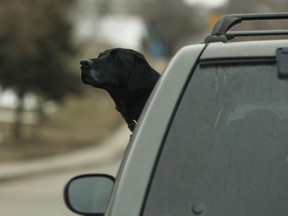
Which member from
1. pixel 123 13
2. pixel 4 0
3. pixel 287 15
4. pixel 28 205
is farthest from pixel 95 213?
pixel 123 13

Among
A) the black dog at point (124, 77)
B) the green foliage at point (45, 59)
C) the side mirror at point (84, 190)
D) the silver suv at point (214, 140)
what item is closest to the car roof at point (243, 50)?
the silver suv at point (214, 140)

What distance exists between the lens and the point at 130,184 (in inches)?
113

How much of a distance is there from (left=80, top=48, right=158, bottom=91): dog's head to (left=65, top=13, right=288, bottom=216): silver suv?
2.14m

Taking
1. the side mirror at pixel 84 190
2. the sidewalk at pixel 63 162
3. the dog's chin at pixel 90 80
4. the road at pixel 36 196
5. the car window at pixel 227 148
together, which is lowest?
the car window at pixel 227 148

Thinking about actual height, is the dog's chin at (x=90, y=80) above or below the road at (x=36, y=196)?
below

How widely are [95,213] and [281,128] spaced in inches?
58.4

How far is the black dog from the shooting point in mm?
5160

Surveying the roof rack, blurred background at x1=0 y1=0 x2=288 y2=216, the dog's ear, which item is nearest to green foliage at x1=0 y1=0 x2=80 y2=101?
blurred background at x1=0 y1=0 x2=288 y2=216

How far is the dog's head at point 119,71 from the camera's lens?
518 centimetres

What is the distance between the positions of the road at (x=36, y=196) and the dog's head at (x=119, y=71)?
29.0 feet

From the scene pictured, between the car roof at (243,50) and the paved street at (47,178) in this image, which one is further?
the paved street at (47,178)

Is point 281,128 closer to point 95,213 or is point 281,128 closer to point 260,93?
point 260,93

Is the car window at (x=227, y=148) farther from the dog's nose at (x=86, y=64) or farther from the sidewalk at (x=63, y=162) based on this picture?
the sidewalk at (x=63, y=162)

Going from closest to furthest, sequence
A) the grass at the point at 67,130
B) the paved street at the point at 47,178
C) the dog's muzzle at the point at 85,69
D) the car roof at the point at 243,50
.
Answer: the car roof at the point at 243,50
the dog's muzzle at the point at 85,69
the paved street at the point at 47,178
the grass at the point at 67,130
